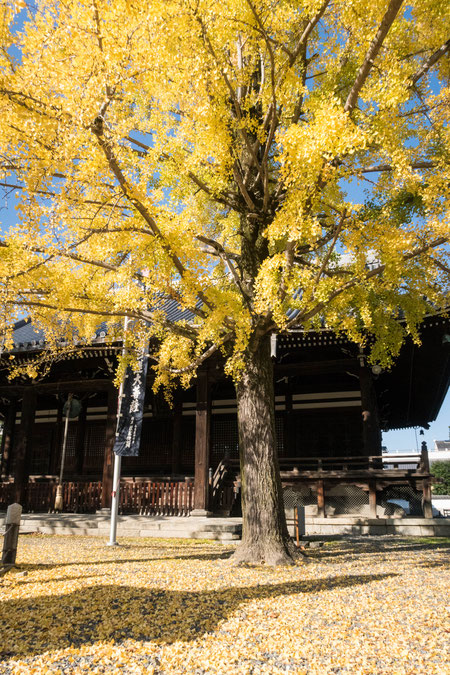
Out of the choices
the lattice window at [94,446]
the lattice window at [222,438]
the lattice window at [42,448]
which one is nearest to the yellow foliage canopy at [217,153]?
the lattice window at [222,438]

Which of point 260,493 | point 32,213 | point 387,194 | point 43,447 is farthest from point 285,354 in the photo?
point 43,447

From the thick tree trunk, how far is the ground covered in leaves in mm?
364

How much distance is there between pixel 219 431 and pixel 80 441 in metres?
5.08

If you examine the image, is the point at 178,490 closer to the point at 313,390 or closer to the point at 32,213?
the point at 313,390

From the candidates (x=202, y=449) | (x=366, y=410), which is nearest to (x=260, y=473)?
(x=202, y=449)

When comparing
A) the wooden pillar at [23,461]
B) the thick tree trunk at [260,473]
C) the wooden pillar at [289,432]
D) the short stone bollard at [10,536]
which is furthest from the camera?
the wooden pillar at [289,432]

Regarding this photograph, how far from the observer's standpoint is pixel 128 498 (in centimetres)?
1203

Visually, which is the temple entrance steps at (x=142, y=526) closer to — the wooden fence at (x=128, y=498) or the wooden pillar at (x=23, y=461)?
the wooden fence at (x=128, y=498)

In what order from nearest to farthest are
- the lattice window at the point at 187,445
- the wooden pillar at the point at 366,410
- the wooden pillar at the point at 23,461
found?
the wooden pillar at the point at 366,410 → the wooden pillar at the point at 23,461 → the lattice window at the point at 187,445

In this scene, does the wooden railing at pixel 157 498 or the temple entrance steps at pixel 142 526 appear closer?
the temple entrance steps at pixel 142 526

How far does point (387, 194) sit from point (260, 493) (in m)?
5.25

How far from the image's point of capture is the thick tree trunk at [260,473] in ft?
20.9

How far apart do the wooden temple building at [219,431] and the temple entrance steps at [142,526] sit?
0.71 m

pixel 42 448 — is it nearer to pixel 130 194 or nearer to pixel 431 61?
pixel 130 194
